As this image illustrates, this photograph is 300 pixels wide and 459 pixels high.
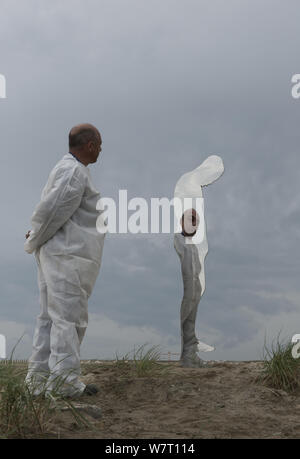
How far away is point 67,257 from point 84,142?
41.8 inches

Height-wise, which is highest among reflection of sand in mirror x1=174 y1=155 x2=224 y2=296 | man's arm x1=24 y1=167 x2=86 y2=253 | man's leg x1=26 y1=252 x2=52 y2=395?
reflection of sand in mirror x1=174 y1=155 x2=224 y2=296

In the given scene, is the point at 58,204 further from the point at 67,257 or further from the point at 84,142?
the point at 84,142

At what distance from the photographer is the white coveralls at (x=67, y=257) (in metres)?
4.64

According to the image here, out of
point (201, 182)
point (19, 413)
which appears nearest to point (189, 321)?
point (201, 182)

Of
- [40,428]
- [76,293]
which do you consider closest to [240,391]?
[76,293]

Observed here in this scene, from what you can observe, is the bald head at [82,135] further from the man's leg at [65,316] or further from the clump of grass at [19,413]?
the clump of grass at [19,413]

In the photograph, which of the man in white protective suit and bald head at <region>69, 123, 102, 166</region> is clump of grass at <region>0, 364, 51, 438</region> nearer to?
the man in white protective suit

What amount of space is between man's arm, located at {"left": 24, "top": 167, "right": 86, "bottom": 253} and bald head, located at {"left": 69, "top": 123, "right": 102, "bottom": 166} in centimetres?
27

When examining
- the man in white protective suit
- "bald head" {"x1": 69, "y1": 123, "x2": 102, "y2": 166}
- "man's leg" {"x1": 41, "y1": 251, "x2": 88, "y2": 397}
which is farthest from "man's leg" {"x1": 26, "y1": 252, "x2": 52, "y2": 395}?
"bald head" {"x1": 69, "y1": 123, "x2": 102, "y2": 166}

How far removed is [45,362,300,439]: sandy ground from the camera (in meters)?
4.04

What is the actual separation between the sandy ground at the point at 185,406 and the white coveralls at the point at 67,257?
55 cm

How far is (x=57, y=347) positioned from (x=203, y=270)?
3.09 metres

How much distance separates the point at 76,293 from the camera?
4688 millimetres
